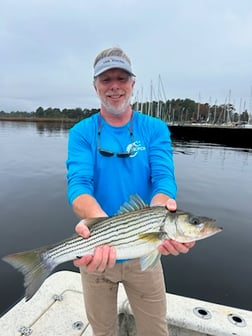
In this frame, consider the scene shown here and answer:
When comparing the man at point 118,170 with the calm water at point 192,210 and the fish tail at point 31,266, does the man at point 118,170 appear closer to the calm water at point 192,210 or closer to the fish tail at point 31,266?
the fish tail at point 31,266

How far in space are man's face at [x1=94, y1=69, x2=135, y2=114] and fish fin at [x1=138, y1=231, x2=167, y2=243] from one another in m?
1.31

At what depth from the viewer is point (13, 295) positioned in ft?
21.6

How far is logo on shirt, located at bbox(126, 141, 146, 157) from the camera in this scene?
10.4 feet

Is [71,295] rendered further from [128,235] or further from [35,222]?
[35,222]

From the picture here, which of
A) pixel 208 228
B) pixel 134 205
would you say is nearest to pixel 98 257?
pixel 134 205

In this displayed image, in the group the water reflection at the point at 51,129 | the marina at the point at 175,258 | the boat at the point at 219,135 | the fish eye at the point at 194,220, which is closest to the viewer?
the fish eye at the point at 194,220

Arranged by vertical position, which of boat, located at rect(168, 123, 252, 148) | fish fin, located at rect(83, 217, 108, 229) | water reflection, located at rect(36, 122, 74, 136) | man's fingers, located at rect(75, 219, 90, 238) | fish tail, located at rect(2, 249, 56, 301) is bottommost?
water reflection, located at rect(36, 122, 74, 136)

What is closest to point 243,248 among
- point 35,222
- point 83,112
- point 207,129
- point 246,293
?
point 246,293

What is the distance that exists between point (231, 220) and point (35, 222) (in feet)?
22.4

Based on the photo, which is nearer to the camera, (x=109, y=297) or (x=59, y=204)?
(x=109, y=297)

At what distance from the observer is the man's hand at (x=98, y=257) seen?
8.93ft

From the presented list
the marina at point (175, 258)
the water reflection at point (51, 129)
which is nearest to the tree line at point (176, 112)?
the water reflection at point (51, 129)

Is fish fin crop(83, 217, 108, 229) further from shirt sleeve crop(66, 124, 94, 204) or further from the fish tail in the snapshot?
the fish tail

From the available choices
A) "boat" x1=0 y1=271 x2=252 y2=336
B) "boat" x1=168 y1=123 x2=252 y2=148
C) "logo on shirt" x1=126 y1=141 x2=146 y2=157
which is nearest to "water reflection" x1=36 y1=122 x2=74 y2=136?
"boat" x1=168 y1=123 x2=252 y2=148
